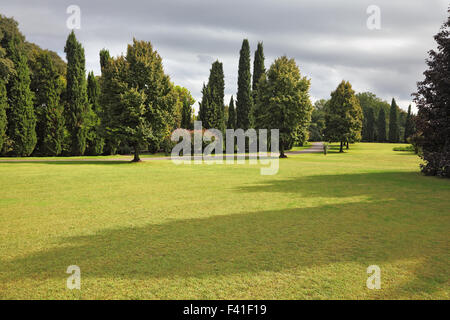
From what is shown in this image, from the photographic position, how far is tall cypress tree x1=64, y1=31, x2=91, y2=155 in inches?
1371

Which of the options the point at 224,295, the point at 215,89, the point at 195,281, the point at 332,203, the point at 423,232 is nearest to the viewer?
the point at 224,295

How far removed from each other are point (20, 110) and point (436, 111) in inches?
1443

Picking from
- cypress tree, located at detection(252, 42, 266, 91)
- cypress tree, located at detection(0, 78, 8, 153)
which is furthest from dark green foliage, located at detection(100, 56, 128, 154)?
cypress tree, located at detection(252, 42, 266, 91)

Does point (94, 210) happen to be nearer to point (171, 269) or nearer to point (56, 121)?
point (171, 269)

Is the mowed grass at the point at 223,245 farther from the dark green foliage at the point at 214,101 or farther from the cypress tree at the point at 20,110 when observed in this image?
the dark green foliage at the point at 214,101

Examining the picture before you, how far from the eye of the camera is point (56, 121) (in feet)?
113

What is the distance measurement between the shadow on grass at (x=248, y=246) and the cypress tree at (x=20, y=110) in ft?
104

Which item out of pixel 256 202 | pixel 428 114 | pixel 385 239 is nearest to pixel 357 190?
pixel 256 202

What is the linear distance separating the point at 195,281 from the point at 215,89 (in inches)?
1671

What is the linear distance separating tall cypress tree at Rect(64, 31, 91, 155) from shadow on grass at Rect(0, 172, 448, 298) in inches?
1281

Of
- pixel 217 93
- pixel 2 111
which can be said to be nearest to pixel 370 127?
pixel 217 93

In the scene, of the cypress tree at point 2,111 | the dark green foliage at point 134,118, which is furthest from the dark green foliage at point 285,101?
the cypress tree at point 2,111

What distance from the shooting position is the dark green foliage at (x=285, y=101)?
107 ft

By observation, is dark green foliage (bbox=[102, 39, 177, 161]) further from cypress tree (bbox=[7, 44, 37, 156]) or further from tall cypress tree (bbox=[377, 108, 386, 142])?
tall cypress tree (bbox=[377, 108, 386, 142])
